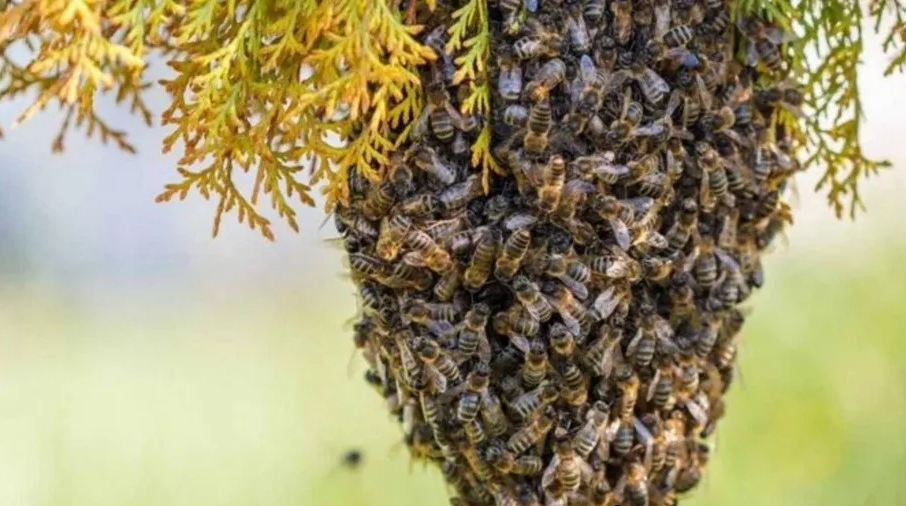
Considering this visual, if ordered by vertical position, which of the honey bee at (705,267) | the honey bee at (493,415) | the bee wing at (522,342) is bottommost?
the honey bee at (493,415)

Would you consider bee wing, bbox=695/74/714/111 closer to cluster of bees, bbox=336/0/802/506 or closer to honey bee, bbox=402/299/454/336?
cluster of bees, bbox=336/0/802/506

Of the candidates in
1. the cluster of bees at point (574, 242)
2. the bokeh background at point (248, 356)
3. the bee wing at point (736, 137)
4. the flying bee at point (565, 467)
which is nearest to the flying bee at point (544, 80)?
the cluster of bees at point (574, 242)

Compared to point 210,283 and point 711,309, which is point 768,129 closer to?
point 711,309

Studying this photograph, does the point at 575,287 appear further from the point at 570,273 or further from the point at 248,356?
the point at 248,356

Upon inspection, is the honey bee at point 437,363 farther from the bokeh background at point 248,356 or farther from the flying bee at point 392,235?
the bokeh background at point 248,356

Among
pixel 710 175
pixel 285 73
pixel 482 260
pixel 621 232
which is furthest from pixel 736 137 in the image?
pixel 285 73

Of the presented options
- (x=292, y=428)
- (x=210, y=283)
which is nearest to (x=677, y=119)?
(x=292, y=428)
